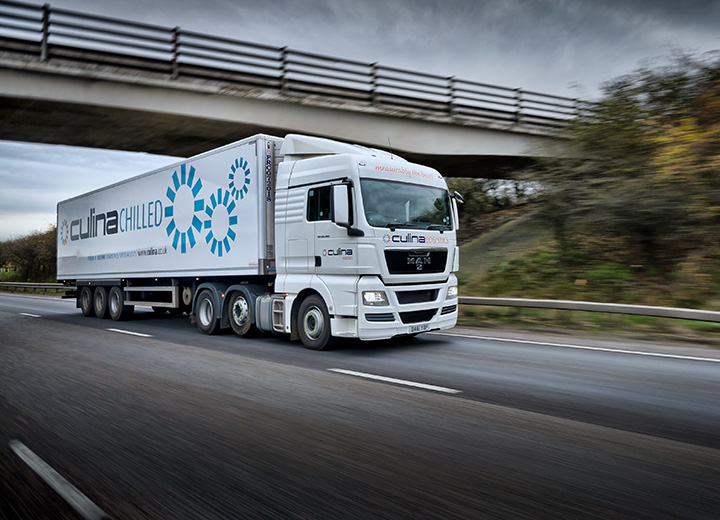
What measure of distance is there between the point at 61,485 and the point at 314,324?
5591 mm

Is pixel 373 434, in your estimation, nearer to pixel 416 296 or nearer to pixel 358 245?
pixel 358 245

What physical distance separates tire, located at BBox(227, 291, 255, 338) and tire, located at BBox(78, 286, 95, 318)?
27.4ft

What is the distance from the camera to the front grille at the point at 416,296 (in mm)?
8578

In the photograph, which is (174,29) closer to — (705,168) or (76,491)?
(705,168)

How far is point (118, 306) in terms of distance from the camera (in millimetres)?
15461

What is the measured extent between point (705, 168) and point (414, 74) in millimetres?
11296

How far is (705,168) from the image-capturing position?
38.6ft

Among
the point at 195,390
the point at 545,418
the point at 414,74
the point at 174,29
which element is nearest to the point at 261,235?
the point at 195,390

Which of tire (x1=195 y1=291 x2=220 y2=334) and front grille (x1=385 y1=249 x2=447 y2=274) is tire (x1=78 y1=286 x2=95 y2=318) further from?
front grille (x1=385 y1=249 x2=447 y2=274)

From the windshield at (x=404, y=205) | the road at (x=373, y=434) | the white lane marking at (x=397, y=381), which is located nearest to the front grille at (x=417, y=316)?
the road at (x=373, y=434)

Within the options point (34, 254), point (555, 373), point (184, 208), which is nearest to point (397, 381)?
point (555, 373)

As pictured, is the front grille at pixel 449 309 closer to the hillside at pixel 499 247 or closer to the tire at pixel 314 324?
the tire at pixel 314 324

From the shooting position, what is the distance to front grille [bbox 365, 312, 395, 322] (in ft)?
27.0

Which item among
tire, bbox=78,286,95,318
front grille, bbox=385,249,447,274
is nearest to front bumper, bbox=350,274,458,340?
front grille, bbox=385,249,447,274
